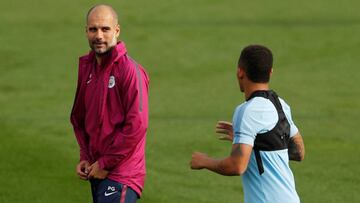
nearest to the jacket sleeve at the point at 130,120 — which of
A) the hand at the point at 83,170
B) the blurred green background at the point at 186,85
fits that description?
the hand at the point at 83,170

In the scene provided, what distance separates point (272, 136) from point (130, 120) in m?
1.27

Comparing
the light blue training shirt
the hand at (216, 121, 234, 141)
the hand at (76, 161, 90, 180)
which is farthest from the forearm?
the hand at (76, 161, 90, 180)

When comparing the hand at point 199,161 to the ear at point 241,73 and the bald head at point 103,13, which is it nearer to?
the ear at point 241,73

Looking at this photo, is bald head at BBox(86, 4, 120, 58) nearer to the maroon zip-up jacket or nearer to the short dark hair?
the maroon zip-up jacket

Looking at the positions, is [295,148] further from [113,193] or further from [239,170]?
[113,193]

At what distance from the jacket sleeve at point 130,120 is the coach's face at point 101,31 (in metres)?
0.27

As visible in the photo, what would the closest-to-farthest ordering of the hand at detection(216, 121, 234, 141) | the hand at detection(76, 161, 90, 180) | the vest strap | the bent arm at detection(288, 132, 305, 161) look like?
the vest strap → the hand at detection(216, 121, 234, 141) → the bent arm at detection(288, 132, 305, 161) → the hand at detection(76, 161, 90, 180)

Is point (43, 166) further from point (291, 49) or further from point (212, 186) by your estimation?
point (291, 49)

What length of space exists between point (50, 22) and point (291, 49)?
5.88 meters

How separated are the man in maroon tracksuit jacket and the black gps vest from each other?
1161mm

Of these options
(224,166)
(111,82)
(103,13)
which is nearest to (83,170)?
(111,82)

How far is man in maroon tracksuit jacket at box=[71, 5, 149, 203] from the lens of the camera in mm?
7684

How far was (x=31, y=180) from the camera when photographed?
12422mm

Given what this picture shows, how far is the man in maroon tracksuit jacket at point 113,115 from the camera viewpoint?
7.68 meters
